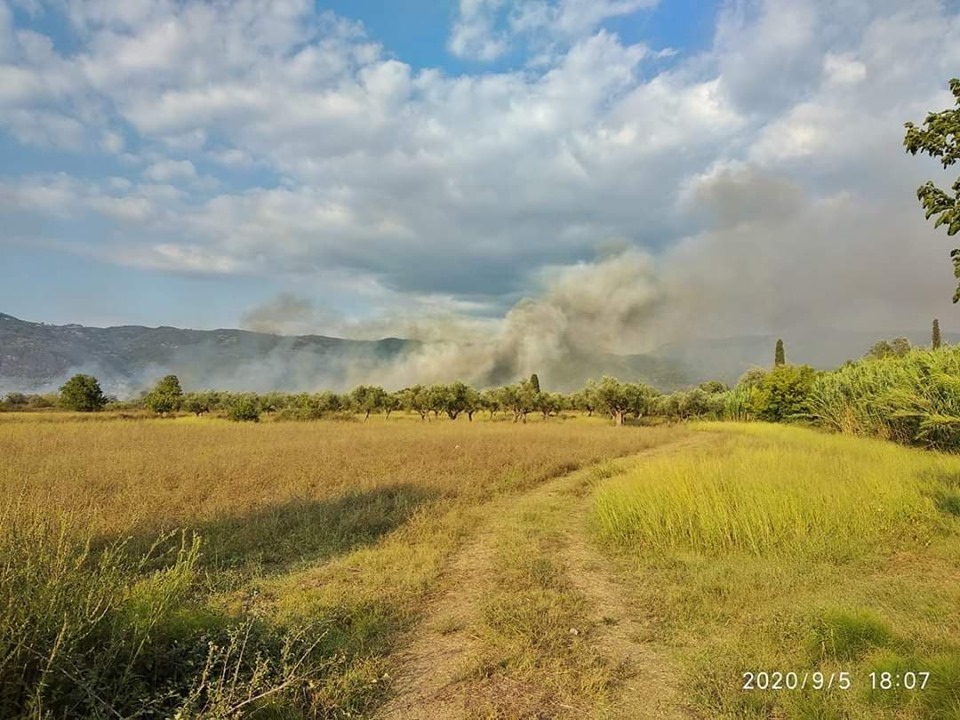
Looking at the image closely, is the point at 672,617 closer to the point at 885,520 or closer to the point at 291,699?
the point at 291,699

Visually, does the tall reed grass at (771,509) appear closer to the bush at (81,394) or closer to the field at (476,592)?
the field at (476,592)

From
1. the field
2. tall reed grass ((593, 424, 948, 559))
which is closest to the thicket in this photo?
tall reed grass ((593, 424, 948, 559))

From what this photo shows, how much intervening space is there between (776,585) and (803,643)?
1.88 meters

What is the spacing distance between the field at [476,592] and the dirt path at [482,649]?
0.10 ft

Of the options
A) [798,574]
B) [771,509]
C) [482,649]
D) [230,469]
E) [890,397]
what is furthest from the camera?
[230,469]

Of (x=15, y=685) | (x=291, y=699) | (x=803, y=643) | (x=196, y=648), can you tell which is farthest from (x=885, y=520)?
(x=15, y=685)

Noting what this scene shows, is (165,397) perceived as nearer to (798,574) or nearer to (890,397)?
(798,574)

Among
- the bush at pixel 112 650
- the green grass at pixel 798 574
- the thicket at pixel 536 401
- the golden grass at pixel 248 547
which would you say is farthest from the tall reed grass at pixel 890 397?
the bush at pixel 112 650

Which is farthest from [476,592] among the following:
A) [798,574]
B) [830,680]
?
[798,574]

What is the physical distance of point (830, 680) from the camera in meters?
4.32

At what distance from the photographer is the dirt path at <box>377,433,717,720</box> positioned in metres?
4.09

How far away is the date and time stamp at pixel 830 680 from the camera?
4.13 m

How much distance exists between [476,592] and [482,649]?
171 centimetres

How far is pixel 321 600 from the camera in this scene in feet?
19.7
